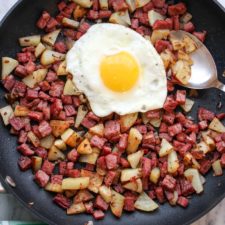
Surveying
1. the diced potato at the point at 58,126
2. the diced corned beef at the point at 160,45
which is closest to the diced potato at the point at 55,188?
the diced potato at the point at 58,126

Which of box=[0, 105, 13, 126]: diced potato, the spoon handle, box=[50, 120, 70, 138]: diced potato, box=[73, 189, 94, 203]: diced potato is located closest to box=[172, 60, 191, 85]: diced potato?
the spoon handle

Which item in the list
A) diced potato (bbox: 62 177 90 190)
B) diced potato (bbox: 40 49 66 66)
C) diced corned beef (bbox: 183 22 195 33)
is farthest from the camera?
diced corned beef (bbox: 183 22 195 33)

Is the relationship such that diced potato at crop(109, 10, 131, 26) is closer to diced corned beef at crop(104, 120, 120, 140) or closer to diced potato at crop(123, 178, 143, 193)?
diced corned beef at crop(104, 120, 120, 140)

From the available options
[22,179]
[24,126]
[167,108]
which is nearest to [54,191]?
[22,179]

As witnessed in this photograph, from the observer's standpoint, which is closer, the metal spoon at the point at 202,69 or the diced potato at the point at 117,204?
the diced potato at the point at 117,204

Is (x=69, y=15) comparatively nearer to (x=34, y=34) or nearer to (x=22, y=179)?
(x=34, y=34)

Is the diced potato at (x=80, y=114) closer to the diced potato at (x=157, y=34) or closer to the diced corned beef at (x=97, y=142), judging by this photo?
the diced corned beef at (x=97, y=142)
